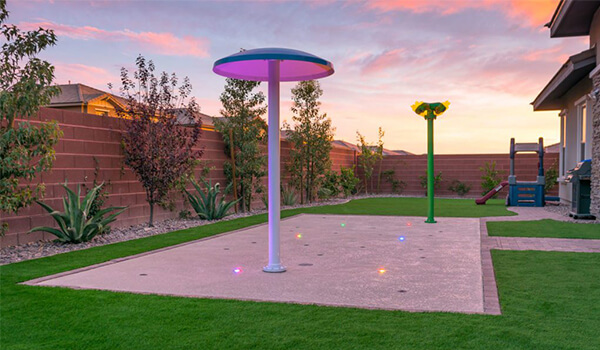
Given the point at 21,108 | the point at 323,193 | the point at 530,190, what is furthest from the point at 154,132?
the point at 530,190

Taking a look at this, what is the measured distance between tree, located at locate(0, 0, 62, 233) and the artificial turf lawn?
6.94 feet

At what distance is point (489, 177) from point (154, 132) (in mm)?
16234

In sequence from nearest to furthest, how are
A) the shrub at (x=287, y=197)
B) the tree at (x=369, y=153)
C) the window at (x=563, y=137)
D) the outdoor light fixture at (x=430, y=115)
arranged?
the outdoor light fixture at (x=430, y=115)
the shrub at (x=287, y=197)
the window at (x=563, y=137)
the tree at (x=369, y=153)

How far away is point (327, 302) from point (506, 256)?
3.35 meters

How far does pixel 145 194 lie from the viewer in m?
10.4

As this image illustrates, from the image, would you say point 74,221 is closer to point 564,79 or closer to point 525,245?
point 525,245

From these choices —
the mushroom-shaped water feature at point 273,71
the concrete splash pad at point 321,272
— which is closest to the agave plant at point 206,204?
the concrete splash pad at point 321,272

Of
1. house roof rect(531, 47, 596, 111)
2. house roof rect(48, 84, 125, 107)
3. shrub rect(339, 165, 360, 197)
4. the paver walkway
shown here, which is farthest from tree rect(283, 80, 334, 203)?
house roof rect(48, 84, 125, 107)

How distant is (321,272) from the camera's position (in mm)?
5551

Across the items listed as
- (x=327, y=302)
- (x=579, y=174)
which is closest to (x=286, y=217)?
(x=579, y=174)

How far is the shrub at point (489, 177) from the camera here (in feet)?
70.4

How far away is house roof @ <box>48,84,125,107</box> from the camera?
27.9 meters

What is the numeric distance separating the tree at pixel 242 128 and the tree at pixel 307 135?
355cm

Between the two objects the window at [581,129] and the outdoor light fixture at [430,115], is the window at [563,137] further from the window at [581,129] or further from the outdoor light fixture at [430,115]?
the outdoor light fixture at [430,115]
